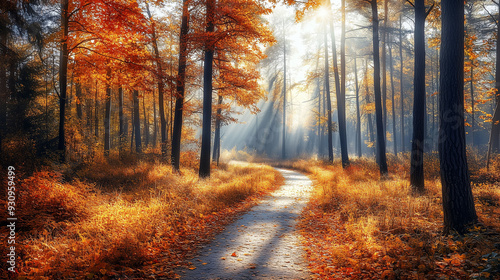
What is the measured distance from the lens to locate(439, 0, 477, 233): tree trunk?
5.04 m

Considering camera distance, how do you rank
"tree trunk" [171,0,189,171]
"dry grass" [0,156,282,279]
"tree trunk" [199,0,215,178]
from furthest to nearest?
1. "tree trunk" [171,0,189,171]
2. "tree trunk" [199,0,215,178]
3. "dry grass" [0,156,282,279]

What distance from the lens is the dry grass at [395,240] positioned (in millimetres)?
3709

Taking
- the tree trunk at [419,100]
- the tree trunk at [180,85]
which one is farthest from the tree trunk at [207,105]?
the tree trunk at [419,100]

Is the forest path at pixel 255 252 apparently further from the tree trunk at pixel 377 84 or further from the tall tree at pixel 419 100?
the tree trunk at pixel 377 84

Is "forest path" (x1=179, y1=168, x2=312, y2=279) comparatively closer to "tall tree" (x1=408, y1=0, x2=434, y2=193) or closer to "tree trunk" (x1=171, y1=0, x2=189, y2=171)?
"tall tree" (x1=408, y1=0, x2=434, y2=193)

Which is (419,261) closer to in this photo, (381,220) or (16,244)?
(381,220)

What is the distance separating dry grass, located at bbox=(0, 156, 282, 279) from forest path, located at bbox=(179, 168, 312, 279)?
431mm

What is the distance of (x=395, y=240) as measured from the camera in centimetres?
480

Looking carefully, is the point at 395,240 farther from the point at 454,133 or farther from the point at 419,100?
the point at 419,100

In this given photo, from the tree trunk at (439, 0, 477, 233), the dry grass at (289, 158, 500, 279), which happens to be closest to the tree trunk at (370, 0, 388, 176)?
the dry grass at (289, 158, 500, 279)

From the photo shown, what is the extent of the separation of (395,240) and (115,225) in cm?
556

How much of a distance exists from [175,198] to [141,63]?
6.87 meters

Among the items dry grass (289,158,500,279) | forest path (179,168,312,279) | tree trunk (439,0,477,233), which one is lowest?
forest path (179,168,312,279)

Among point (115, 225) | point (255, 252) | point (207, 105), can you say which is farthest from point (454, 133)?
point (207, 105)
